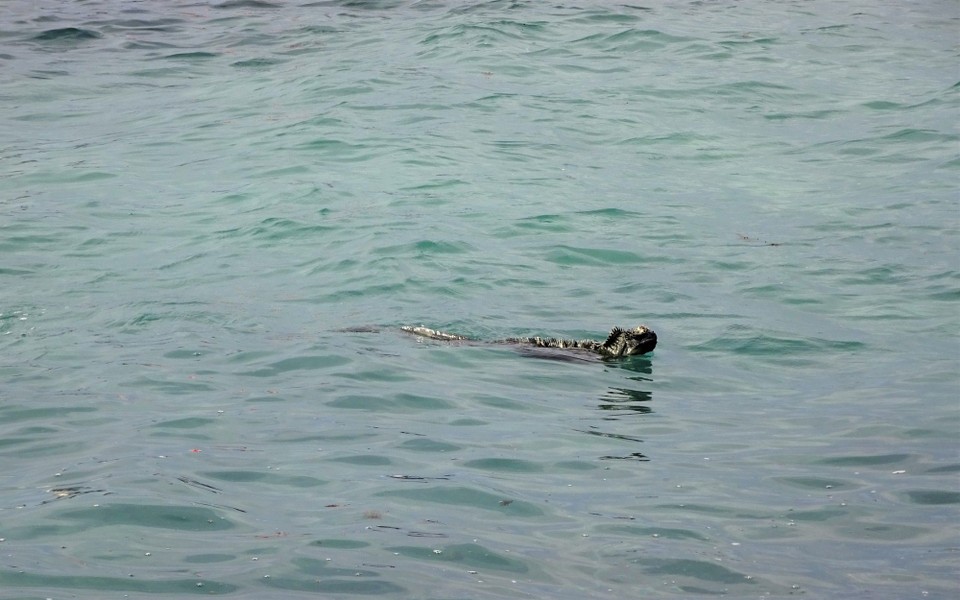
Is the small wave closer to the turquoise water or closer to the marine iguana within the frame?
the turquoise water

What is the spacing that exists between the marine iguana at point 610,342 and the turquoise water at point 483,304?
0.16 metres

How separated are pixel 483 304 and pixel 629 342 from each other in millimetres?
2364

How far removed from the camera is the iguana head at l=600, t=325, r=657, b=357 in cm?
927

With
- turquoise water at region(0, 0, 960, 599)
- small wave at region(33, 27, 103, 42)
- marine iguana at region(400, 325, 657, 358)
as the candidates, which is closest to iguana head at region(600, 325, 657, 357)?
marine iguana at region(400, 325, 657, 358)

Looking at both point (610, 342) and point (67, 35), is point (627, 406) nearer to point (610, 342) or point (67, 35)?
point (610, 342)

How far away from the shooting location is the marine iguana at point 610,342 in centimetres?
930

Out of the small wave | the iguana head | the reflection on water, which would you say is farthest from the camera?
the small wave

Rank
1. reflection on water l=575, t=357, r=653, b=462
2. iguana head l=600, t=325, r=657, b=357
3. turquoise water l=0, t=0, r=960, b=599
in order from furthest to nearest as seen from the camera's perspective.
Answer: iguana head l=600, t=325, r=657, b=357
reflection on water l=575, t=357, r=653, b=462
turquoise water l=0, t=0, r=960, b=599

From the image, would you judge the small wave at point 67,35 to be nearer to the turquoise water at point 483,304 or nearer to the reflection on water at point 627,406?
the turquoise water at point 483,304

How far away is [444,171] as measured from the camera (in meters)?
16.5

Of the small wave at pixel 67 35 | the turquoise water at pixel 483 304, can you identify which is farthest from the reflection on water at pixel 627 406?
the small wave at pixel 67 35

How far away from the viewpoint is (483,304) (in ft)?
37.4

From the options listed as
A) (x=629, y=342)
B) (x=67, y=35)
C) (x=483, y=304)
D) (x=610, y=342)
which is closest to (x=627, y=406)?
(x=629, y=342)

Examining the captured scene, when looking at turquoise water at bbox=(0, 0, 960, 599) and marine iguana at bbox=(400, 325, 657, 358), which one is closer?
turquoise water at bbox=(0, 0, 960, 599)
